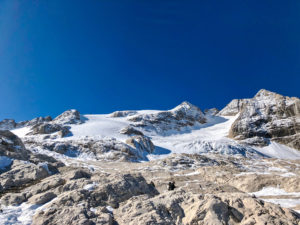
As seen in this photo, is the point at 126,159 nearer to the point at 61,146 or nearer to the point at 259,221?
the point at 61,146

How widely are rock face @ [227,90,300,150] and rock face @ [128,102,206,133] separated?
40371mm

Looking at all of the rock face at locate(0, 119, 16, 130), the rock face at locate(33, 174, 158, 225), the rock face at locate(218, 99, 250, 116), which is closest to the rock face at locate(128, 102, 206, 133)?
the rock face at locate(218, 99, 250, 116)

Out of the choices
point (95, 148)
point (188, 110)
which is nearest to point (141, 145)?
point (95, 148)

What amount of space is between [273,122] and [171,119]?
6501 cm

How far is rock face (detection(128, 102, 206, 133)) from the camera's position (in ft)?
455

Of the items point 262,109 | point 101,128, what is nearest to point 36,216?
point 101,128

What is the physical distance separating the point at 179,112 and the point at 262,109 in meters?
59.0

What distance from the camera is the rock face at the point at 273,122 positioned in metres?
114

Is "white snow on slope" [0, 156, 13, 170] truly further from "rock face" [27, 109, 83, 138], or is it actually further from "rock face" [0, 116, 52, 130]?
"rock face" [0, 116, 52, 130]

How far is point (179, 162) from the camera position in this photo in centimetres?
5147

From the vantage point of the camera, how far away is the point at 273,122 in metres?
122

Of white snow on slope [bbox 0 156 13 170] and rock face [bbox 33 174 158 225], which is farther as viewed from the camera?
white snow on slope [bbox 0 156 13 170]

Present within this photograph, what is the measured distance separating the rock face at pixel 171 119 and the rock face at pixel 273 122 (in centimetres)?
4037

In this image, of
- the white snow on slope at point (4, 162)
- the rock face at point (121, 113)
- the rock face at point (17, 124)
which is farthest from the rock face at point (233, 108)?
the white snow on slope at point (4, 162)
